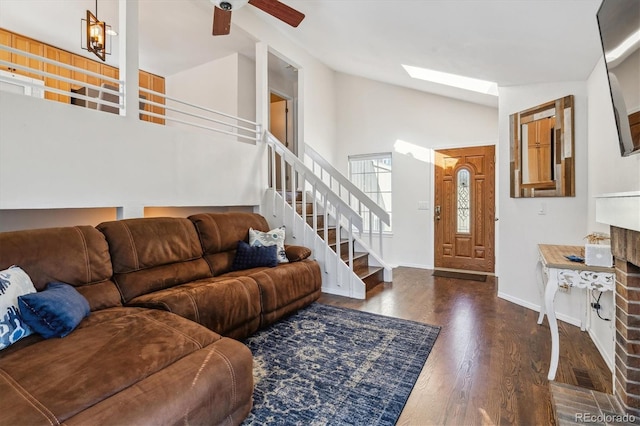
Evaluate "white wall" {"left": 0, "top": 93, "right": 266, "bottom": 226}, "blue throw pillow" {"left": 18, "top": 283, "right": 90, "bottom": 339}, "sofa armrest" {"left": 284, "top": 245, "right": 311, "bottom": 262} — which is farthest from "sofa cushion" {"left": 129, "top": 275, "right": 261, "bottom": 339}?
"white wall" {"left": 0, "top": 93, "right": 266, "bottom": 226}

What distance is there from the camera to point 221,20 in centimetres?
284

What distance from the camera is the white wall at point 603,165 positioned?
196 centimetres

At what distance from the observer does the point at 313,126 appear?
17.7 ft

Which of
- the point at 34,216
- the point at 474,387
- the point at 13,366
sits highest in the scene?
the point at 34,216

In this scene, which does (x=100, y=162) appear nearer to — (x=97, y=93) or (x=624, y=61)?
(x=97, y=93)

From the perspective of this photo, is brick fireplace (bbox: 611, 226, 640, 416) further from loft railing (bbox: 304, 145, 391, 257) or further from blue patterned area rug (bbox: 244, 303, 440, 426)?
loft railing (bbox: 304, 145, 391, 257)

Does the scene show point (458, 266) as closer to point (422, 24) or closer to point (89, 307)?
point (422, 24)

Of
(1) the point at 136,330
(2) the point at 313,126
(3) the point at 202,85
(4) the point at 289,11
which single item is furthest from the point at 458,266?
(3) the point at 202,85

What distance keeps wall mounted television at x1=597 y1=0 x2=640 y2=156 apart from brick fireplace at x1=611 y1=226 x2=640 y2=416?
48cm

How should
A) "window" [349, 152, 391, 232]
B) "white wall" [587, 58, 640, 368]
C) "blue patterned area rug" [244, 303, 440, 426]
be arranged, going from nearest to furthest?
"blue patterned area rug" [244, 303, 440, 426] < "white wall" [587, 58, 640, 368] < "window" [349, 152, 391, 232]

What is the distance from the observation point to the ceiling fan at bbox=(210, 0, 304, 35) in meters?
2.39

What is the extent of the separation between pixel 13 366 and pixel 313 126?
15.6 ft

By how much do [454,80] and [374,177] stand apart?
220 centimetres

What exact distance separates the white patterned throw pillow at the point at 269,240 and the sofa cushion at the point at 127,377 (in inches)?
61.2
